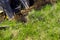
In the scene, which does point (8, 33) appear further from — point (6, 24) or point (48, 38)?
point (48, 38)

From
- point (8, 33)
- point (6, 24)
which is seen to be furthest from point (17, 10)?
point (8, 33)

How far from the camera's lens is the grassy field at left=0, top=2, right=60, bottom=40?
866 centimetres

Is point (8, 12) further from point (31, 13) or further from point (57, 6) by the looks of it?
point (57, 6)

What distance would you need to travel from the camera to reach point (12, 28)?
385 inches

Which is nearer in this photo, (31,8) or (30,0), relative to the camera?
(31,8)

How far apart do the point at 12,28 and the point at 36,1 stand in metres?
1.91

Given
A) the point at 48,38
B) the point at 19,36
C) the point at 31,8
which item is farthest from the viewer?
the point at 31,8

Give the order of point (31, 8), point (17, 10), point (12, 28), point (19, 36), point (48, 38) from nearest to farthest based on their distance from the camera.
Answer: point (48, 38)
point (19, 36)
point (12, 28)
point (31, 8)
point (17, 10)

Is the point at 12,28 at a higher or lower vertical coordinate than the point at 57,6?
lower

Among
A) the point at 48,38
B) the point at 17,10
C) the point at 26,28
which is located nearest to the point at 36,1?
the point at 17,10

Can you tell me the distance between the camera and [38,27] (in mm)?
9164

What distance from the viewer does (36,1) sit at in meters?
10.6

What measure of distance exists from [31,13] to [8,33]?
57.4 inches

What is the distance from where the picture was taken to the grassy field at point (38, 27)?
28.4ft
